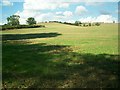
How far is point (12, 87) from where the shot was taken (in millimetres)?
12383

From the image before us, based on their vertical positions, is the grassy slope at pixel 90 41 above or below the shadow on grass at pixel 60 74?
above

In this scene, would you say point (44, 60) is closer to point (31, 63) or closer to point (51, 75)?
point (31, 63)

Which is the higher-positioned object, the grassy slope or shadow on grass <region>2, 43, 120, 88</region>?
the grassy slope

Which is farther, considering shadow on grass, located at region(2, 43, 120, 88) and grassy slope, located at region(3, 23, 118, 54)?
grassy slope, located at region(3, 23, 118, 54)

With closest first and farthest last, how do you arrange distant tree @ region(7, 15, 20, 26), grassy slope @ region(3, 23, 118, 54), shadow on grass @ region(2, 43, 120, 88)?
shadow on grass @ region(2, 43, 120, 88), grassy slope @ region(3, 23, 118, 54), distant tree @ region(7, 15, 20, 26)

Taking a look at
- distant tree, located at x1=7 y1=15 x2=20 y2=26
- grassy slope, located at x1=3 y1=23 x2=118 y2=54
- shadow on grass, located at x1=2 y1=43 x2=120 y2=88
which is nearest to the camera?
shadow on grass, located at x1=2 y1=43 x2=120 y2=88

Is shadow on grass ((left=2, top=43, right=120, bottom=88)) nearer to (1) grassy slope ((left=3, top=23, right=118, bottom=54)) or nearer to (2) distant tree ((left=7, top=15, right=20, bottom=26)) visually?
(1) grassy slope ((left=3, top=23, right=118, bottom=54))

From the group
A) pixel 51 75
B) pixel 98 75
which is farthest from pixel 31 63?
pixel 98 75

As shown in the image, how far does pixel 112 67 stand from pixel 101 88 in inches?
187

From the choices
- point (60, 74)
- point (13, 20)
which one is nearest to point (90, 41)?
point (60, 74)

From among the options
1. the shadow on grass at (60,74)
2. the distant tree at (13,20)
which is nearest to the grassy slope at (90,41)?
the shadow on grass at (60,74)

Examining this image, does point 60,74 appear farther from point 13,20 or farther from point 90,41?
point 13,20

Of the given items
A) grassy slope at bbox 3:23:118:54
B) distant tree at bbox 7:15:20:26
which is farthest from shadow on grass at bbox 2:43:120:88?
distant tree at bbox 7:15:20:26

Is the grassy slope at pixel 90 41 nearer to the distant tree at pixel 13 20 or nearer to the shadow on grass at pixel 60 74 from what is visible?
the shadow on grass at pixel 60 74
